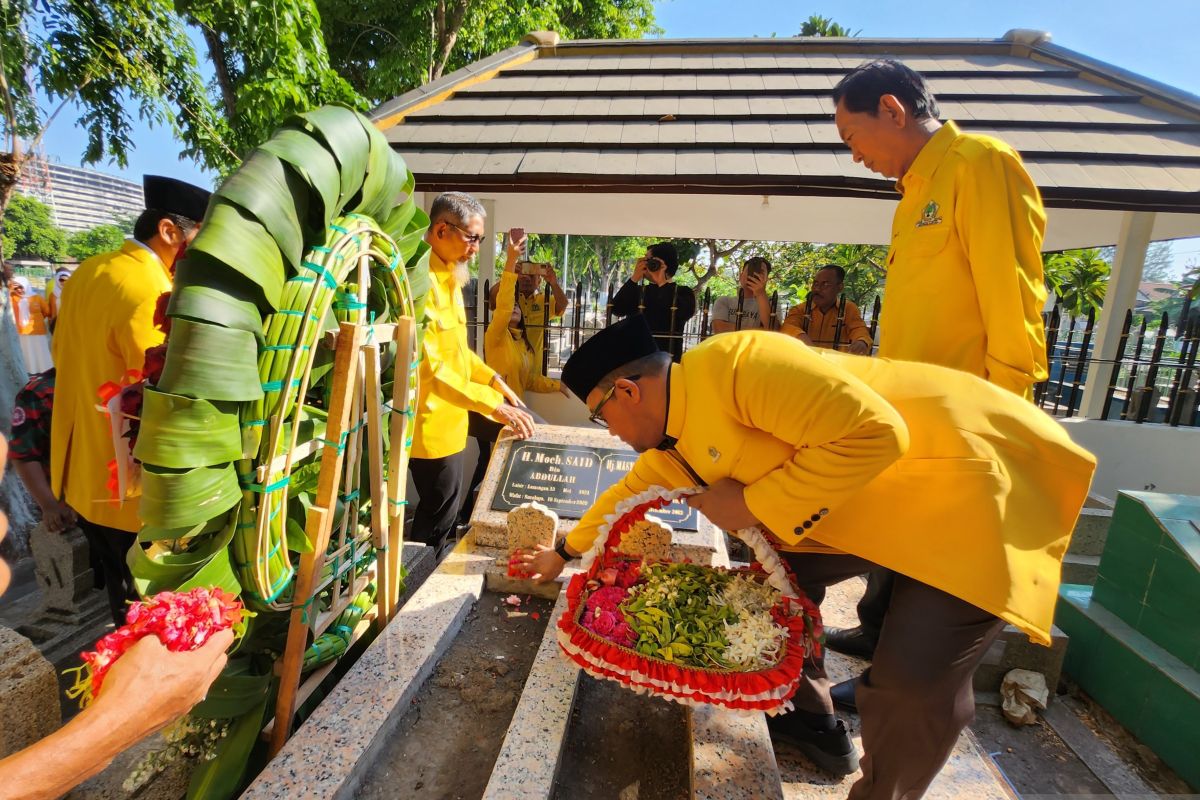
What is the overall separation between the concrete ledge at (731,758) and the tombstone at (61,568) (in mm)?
3754

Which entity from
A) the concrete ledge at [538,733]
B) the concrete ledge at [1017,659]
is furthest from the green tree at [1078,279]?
the concrete ledge at [538,733]

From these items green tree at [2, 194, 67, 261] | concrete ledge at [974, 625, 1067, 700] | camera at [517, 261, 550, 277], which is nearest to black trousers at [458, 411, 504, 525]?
camera at [517, 261, 550, 277]

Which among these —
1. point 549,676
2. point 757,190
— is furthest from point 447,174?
point 549,676

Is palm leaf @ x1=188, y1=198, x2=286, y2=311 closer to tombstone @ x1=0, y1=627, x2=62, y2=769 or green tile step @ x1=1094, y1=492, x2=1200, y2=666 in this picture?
tombstone @ x1=0, y1=627, x2=62, y2=769

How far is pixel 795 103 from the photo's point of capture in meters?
5.20

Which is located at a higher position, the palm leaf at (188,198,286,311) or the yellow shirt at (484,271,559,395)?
the palm leaf at (188,198,286,311)

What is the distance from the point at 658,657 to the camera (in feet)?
6.18

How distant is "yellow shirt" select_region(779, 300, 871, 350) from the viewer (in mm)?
4953

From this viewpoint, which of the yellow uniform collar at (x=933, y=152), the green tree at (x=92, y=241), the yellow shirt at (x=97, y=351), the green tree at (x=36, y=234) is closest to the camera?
the yellow uniform collar at (x=933, y=152)

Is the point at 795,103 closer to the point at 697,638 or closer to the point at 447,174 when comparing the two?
the point at 447,174

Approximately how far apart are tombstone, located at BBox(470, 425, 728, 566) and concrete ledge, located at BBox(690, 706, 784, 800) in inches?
39.3

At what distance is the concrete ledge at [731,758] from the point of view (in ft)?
5.72

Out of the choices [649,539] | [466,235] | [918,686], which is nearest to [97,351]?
[466,235]

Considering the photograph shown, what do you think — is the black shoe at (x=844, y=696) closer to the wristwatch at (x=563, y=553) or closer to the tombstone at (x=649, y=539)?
the tombstone at (x=649, y=539)
